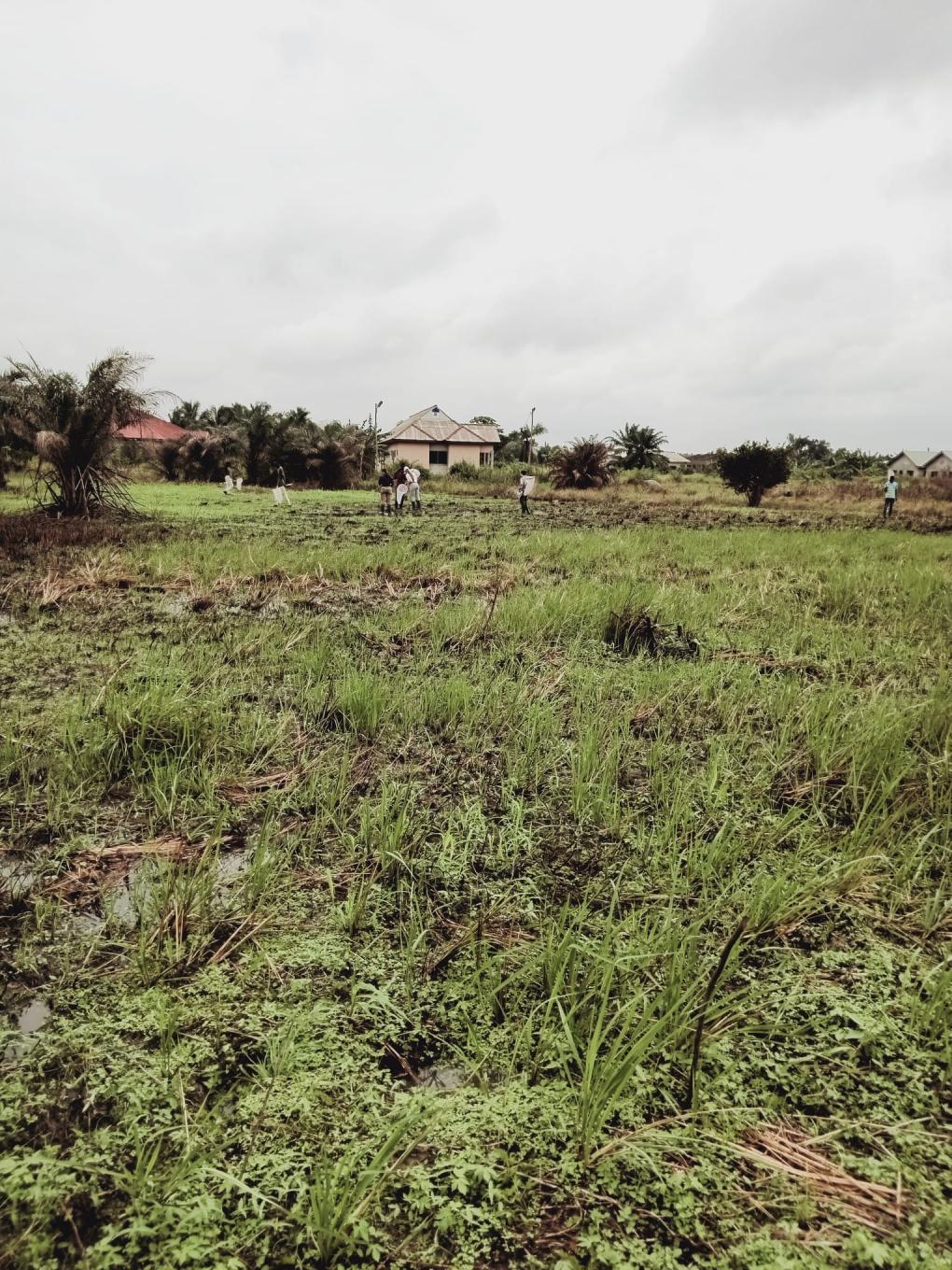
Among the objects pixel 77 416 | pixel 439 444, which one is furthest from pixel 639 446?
pixel 77 416

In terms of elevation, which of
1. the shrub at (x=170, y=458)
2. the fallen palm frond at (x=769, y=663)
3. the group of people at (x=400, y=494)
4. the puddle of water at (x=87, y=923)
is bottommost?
the puddle of water at (x=87, y=923)

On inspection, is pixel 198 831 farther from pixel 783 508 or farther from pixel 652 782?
pixel 783 508

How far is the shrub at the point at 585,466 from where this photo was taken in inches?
1203

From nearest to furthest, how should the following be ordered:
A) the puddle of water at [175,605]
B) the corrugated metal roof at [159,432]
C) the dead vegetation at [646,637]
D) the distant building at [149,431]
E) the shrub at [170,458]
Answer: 1. the dead vegetation at [646,637]
2. the puddle of water at [175,605]
3. the distant building at [149,431]
4. the corrugated metal roof at [159,432]
5. the shrub at [170,458]

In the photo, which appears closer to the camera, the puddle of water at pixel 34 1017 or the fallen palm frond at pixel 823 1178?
the fallen palm frond at pixel 823 1178

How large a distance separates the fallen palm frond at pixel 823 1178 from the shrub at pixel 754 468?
82.1 feet

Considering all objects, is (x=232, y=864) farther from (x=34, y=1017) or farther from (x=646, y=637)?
(x=646, y=637)

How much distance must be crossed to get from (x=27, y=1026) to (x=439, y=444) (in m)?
46.9

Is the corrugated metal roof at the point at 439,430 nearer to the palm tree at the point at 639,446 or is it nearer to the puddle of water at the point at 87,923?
the palm tree at the point at 639,446

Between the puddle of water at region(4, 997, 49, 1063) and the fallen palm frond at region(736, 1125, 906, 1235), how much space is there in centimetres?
157

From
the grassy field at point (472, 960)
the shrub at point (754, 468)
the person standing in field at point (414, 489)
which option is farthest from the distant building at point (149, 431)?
the shrub at point (754, 468)

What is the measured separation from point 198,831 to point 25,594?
4.79 metres

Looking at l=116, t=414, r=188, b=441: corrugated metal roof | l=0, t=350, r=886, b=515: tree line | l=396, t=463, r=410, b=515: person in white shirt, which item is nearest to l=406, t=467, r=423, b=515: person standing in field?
l=396, t=463, r=410, b=515: person in white shirt

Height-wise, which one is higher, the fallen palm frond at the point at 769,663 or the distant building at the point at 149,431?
the distant building at the point at 149,431
